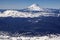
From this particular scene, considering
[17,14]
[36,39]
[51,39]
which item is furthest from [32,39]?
[17,14]

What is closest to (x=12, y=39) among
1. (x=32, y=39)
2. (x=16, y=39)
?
(x=16, y=39)

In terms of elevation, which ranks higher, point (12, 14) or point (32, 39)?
point (12, 14)

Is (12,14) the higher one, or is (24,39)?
(12,14)

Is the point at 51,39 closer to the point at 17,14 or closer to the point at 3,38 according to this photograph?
the point at 3,38

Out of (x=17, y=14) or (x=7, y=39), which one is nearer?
(x=7, y=39)

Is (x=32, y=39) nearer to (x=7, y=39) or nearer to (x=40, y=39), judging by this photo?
(x=40, y=39)

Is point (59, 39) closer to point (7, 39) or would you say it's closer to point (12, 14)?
Answer: point (7, 39)

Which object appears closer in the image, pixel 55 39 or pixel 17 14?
pixel 55 39

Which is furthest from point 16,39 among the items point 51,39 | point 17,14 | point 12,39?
point 17,14
